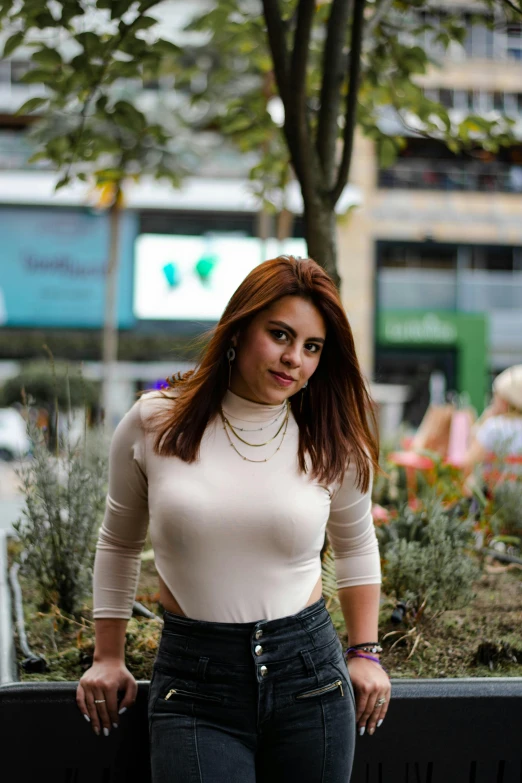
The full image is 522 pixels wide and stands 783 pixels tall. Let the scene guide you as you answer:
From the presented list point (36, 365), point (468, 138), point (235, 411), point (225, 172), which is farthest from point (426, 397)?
point (235, 411)

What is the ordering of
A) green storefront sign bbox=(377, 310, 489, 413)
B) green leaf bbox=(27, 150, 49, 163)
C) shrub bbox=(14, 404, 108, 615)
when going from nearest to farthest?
shrub bbox=(14, 404, 108, 615), green leaf bbox=(27, 150, 49, 163), green storefront sign bbox=(377, 310, 489, 413)

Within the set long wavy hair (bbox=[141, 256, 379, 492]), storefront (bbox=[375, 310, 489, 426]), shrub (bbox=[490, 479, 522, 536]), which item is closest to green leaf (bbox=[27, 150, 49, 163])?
long wavy hair (bbox=[141, 256, 379, 492])

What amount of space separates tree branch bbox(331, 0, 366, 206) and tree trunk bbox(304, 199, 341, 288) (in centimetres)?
5

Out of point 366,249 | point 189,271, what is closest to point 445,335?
point 366,249

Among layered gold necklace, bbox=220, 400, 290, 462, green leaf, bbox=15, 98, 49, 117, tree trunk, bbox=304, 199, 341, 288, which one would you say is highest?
green leaf, bbox=15, 98, 49, 117

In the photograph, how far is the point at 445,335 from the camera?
1032 inches

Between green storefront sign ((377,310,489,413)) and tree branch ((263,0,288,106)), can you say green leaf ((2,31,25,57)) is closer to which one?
tree branch ((263,0,288,106))

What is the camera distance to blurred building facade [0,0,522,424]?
2561cm

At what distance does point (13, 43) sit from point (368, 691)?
219 centimetres

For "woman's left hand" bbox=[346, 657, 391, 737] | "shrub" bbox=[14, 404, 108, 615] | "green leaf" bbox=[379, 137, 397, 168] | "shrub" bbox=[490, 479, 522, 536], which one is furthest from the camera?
"shrub" bbox=[490, 479, 522, 536]

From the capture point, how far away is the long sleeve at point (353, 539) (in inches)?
78.4

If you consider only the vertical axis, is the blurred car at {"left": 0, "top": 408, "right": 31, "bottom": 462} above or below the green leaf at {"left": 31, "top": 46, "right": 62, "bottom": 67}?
below

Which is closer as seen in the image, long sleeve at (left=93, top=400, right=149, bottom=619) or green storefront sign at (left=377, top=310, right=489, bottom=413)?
long sleeve at (left=93, top=400, right=149, bottom=619)

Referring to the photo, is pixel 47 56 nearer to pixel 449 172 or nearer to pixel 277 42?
pixel 277 42
